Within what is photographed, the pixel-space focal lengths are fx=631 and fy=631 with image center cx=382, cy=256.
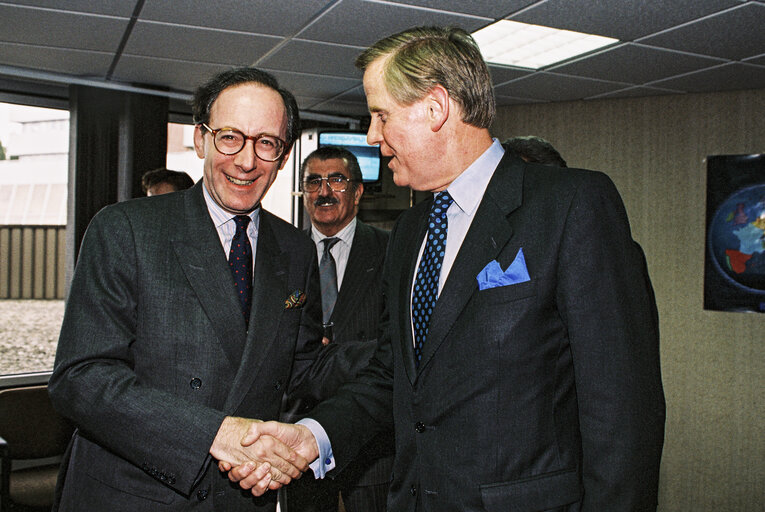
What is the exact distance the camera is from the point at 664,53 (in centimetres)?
392

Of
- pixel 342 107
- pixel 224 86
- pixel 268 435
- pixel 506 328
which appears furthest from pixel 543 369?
pixel 342 107

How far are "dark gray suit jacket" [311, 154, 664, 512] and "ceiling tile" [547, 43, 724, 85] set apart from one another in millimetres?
3001

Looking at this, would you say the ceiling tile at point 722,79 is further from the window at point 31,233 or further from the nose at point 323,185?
the window at point 31,233

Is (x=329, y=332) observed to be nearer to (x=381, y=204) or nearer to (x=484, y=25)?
(x=484, y=25)

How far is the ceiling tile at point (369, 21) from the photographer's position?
10.7 feet

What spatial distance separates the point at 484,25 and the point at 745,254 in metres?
2.85

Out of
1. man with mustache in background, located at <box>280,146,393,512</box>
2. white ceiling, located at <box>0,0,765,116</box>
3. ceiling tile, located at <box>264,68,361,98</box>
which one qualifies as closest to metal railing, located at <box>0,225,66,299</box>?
white ceiling, located at <box>0,0,765,116</box>

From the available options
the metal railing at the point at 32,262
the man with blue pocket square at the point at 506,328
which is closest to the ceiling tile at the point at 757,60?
the man with blue pocket square at the point at 506,328

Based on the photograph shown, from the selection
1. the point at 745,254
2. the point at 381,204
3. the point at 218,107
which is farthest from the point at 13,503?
the point at 745,254

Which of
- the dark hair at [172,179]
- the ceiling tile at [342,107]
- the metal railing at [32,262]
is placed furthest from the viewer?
the ceiling tile at [342,107]

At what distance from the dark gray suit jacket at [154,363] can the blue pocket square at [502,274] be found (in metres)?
0.65

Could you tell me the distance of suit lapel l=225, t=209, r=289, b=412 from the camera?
1.58 metres

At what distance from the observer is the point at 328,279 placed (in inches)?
134

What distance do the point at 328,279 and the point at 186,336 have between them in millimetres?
1887
